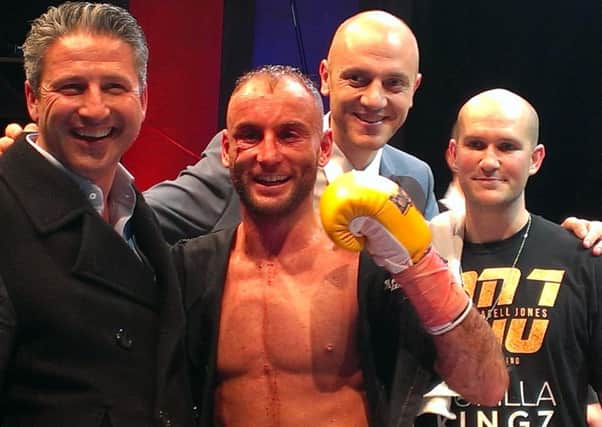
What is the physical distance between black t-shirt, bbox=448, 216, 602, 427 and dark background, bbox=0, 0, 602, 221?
6.56 feet

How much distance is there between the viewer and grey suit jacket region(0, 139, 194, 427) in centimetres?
124

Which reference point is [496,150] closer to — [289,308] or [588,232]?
[588,232]

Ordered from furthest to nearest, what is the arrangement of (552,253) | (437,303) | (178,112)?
(178,112)
(552,253)
(437,303)

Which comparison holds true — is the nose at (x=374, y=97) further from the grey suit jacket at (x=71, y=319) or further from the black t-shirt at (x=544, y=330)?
the grey suit jacket at (x=71, y=319)

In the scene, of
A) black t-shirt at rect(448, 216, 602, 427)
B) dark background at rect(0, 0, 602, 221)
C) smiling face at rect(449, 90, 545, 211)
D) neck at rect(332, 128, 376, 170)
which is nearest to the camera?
black t-shirt at rect(448, 216, 602, 427)

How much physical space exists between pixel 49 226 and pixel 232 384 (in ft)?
1.63

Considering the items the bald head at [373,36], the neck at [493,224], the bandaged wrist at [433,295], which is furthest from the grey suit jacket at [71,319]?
the bald head at [373,36]

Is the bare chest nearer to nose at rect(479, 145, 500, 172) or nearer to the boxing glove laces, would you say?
the boxing glove laces

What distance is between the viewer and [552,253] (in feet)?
6.37

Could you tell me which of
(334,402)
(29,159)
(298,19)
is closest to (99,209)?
(29,159)

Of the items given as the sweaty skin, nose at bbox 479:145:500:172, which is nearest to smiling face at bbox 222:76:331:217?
the sweaty skin

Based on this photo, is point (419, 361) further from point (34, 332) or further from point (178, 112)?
point (178, 112)

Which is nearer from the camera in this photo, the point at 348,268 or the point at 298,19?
the point at 348,268

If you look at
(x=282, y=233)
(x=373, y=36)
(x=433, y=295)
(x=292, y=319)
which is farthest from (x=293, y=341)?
(x=373, y=36)
